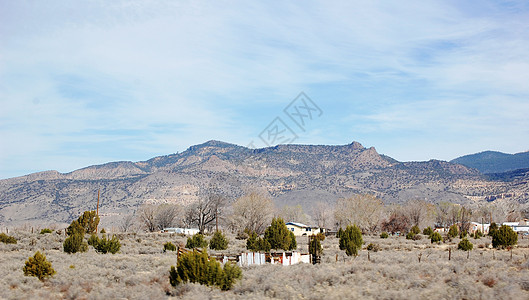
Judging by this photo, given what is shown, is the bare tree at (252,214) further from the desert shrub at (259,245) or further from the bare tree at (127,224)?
the desert shrub at (259,245)

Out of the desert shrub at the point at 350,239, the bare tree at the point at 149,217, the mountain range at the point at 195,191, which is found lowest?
the desert shrub at the point at 350,239

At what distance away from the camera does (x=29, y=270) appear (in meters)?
18.6

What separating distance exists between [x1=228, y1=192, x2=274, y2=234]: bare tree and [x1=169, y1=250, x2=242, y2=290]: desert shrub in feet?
178

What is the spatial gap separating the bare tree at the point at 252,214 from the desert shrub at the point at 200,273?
2140 inches

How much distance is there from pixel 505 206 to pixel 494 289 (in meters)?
127

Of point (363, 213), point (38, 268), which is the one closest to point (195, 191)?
point (363, 213)

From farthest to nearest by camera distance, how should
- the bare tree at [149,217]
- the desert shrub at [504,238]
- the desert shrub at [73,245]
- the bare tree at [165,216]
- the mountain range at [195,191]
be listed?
1. the mountain range at [195,191]
2. the bare tree at [165,216]
3. the bare tree at [149,217]
4. the desert shrub at [504,238]
5. the desert shrub at [73,245]

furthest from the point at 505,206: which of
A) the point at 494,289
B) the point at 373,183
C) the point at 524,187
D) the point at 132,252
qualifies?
the point at 494,289

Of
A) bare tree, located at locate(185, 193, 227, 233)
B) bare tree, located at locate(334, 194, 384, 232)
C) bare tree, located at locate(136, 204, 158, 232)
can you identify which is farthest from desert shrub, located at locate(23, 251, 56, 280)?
bare tree, located at locate(334, 194, 384, 232)

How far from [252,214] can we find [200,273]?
5624 cm

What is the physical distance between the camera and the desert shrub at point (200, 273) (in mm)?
14859

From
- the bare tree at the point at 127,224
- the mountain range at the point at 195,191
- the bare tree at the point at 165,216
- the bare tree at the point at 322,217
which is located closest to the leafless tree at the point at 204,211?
the bare tree at the point at 165,216

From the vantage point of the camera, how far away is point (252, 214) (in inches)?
2788

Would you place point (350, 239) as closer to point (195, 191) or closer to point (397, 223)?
point (397, 223)
